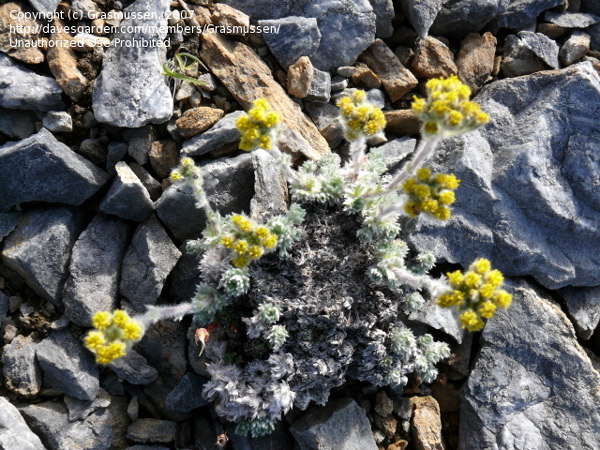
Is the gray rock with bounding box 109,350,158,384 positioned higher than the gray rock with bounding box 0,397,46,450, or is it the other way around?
the gray rock with bounding box 109,350,158,384

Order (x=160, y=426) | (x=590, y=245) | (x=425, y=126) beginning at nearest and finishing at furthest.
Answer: (x=425, y=126) → (x=160, y=426) → (x=590, y=245)

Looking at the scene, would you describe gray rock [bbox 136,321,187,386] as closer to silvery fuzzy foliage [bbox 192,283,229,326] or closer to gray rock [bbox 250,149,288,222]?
silvery fuzzy foliage [bbox 192,283,229,326]

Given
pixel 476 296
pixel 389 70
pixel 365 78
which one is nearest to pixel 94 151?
pixel 365 78

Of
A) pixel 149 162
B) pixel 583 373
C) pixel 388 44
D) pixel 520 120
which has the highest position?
pixel 388 44

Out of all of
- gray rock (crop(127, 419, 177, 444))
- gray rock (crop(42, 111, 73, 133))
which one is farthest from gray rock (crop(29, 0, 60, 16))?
gray rock (crop(127, 419, 177, 444))

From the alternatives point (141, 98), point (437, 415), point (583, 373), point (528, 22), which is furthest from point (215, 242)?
point (528, 22)

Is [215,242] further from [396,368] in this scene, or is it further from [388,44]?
[388,44]

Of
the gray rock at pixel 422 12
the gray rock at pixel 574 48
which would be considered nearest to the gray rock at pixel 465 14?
the gray rock at pixel 422 12
